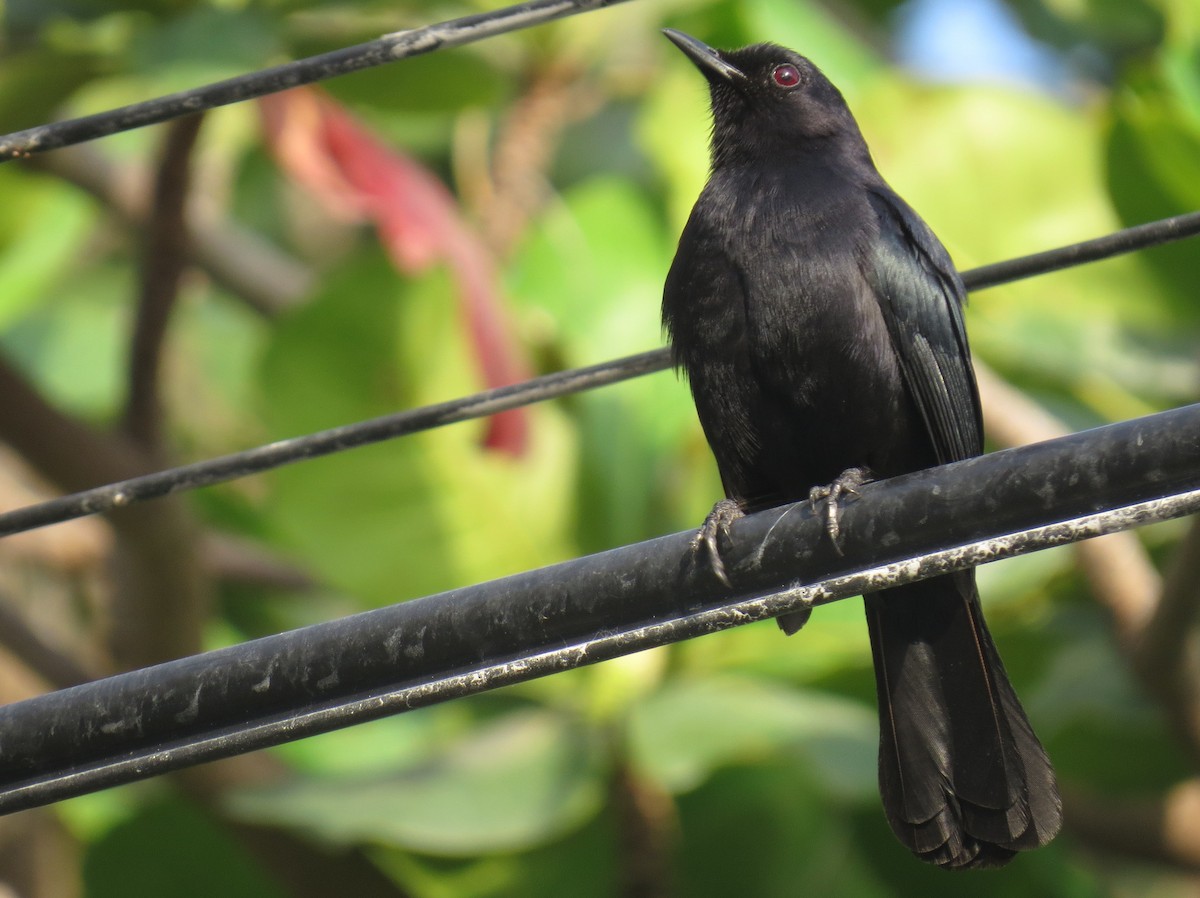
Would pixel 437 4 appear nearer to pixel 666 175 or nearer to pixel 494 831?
pixel 666 175

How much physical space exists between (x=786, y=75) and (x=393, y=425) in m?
1.41

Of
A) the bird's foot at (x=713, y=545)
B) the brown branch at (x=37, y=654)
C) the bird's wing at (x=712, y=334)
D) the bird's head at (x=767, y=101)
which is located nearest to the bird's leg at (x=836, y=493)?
the bird's foot at (x=713, y=545)

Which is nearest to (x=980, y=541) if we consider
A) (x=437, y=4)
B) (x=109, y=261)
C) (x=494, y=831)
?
(x=494, y=831)

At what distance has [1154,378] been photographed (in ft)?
17.1

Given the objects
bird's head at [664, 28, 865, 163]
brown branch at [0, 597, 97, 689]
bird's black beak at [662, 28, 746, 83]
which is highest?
bird's black beak at [662, 28, 746, 83]

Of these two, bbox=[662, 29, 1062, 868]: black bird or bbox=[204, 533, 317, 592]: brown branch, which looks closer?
bbox=[662, 29, 1062, 868]: black bird

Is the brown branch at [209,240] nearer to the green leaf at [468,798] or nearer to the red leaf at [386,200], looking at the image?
the red leaf at [386,200]

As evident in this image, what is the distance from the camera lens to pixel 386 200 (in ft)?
15.3

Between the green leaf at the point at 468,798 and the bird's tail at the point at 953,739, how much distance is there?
114 centimetres

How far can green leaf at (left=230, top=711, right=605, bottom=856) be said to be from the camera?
13.0 ft

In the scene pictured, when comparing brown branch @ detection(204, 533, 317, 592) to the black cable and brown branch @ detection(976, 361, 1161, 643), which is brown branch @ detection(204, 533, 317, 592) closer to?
brown branch @ detection(976, 361, 1161, 643)

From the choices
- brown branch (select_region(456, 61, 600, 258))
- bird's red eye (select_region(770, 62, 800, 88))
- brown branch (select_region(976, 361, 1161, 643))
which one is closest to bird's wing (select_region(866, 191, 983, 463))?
bird's red eye (select_region(770, 62, 800, 88))

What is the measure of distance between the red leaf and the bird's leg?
129 cm

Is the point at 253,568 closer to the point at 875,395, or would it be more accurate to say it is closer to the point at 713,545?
the point at 875,395
